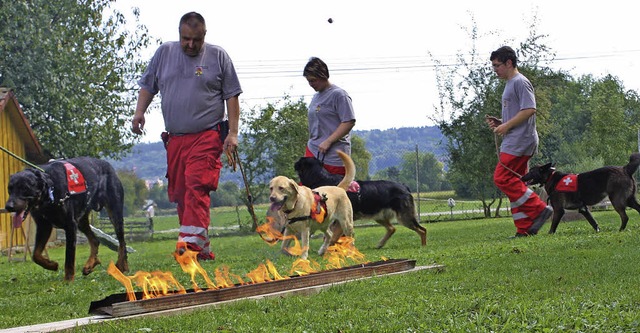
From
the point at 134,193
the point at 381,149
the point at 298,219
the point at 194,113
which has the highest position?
the point at 194,113

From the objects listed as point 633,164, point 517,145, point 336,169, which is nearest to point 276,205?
point 336,169

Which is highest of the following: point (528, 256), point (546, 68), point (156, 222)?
point (546, 68)

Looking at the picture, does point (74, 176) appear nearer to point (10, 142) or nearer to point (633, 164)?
point (633, 164)

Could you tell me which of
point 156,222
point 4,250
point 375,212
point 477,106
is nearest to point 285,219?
point 375,212

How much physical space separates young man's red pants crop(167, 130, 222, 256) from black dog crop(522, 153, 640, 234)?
608 cm

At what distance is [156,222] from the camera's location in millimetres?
39062

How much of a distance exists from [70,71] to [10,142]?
12.4ft

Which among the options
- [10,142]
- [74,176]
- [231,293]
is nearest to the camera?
[231,293]

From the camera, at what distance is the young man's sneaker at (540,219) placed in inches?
446

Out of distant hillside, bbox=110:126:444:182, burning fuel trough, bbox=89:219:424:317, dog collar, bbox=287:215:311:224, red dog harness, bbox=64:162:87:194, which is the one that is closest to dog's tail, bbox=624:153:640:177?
dog collar, bbox=287:215:311:224

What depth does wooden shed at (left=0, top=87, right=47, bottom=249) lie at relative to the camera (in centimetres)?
2419

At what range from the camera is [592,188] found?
12.1 meters

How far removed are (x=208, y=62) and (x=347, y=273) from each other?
211 cm

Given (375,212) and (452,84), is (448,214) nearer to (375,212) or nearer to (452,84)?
(452,84)
